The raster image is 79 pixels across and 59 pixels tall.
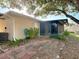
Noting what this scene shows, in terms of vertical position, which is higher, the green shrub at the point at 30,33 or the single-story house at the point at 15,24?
the single-story house at the point at 15,24

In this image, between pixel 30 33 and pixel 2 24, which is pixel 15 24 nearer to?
pixel 30 33

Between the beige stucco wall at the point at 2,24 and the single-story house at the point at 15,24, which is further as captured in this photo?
the beige stucco wall at the point at 2,24

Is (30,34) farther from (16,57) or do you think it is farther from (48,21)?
(16,57)

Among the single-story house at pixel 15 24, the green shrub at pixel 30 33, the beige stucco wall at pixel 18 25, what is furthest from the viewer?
the green shrub at pixel 30 33

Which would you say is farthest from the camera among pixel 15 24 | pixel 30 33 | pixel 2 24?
pixel 2 24

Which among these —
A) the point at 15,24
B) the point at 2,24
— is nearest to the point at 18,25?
the point at 15,24

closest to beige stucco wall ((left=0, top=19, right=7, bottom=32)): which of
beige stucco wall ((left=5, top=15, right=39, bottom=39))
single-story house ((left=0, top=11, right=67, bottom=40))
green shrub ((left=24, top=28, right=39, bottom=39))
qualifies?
single-story house ((left=0, top=11, right=67, bottom=40))

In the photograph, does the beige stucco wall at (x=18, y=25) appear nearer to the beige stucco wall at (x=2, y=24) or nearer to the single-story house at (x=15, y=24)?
the single-story house at (x=15, y=24)

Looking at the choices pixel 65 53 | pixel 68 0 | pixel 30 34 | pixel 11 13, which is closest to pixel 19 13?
pixel 11 13

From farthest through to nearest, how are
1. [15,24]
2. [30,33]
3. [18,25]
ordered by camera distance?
[18,25] < [15,24] < [30,33]

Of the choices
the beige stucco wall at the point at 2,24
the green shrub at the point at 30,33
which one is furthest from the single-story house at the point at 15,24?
the green shrub at the point at 30,33

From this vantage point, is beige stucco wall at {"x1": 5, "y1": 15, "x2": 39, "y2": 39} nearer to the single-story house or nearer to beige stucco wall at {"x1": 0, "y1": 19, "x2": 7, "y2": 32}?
the single-story house

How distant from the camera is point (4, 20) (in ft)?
78.7

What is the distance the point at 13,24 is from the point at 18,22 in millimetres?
1111
